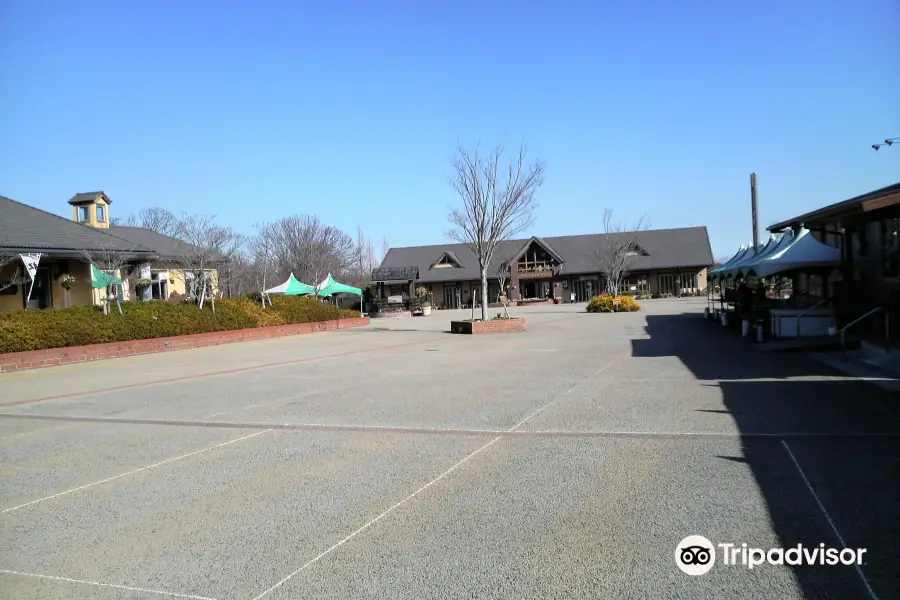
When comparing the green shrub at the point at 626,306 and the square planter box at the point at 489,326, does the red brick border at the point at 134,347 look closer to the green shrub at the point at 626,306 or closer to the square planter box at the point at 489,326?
the square planter box at the point at 489,326

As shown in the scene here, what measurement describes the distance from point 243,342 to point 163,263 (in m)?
11.4

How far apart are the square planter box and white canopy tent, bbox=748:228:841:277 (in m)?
9.06

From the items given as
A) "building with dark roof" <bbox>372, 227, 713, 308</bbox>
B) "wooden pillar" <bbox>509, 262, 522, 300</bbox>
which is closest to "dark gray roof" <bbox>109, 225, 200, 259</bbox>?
→ "building with dark roof" <bbox>372, 227, 713, 308</bbox>

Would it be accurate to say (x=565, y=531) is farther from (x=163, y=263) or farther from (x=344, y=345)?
(x=163, y=263)

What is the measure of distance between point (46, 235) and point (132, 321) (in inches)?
200

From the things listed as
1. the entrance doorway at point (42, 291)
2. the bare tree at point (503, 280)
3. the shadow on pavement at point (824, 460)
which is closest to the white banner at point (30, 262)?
the entrance doorway at point (42, 291)

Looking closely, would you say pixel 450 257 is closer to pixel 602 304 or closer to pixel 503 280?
pixel 503 280

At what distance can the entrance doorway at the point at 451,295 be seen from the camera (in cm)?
6731

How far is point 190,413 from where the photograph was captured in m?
10.1

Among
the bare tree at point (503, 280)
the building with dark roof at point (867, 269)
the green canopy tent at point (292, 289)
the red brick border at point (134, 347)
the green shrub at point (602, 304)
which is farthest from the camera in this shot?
the green shrub at point (602, 304)

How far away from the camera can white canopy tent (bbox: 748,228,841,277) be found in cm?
1880

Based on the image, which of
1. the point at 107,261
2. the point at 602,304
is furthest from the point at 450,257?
the point at 107,261

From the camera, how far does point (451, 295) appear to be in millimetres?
68125

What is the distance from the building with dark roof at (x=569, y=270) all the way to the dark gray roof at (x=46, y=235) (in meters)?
36.5
